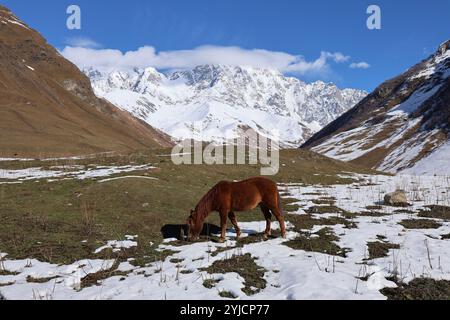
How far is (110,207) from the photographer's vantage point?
64.1ft

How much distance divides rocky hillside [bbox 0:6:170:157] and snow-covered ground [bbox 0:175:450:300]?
58959 mm

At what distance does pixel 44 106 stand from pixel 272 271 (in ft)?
408

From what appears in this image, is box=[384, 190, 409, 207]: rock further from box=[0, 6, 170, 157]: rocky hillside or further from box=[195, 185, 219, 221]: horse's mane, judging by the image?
box=[0, 6, 170, 157]: rocky hillside

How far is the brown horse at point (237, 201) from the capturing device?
49.5ft

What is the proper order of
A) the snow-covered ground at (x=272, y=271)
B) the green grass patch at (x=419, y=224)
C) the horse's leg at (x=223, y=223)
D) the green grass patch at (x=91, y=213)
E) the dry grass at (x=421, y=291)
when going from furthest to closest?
the green grass patch at (x=419, y=224) → the horse's leg at (x=223, y=223) → the green grass patch at (x=91, y=213) → the snow-covered ground at (x=272, y=271) → the dry grass at (x=421, y=291)

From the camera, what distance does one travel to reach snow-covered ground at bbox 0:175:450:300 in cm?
941

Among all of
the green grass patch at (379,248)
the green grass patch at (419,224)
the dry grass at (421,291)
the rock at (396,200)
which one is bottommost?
the dry grass at (421,291)

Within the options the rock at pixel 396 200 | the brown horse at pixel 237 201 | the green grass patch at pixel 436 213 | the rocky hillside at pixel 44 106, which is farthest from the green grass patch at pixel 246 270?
the rocky hillside at pixel 44 106

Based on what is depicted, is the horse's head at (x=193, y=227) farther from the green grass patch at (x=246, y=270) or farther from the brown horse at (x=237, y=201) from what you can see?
the green grass patch at (x=246, y=270)

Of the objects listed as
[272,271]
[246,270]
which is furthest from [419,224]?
[246,270]

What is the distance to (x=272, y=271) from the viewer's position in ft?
36.3

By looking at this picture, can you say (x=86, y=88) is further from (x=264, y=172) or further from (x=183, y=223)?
(x=183, y=223)

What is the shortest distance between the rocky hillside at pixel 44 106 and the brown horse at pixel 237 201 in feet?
189

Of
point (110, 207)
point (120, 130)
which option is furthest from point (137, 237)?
point (120, 130)
